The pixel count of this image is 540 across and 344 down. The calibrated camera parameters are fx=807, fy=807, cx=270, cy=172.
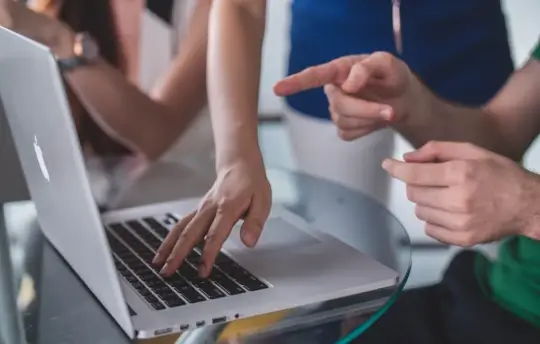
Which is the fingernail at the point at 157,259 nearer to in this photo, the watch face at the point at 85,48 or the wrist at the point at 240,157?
the wrist at the point at 240,157

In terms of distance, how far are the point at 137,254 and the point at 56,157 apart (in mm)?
238

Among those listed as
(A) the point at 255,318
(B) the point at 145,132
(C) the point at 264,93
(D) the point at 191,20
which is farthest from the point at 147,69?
(A) the point at 255,318

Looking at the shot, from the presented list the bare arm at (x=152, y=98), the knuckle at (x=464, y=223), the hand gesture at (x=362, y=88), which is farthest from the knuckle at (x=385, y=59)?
the bare arm at (x=152, y=98)

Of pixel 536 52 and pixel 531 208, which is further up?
pixel 536 52

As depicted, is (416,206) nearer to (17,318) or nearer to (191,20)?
(17,318)

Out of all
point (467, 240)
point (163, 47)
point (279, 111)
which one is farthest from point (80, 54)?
point (279, 111)

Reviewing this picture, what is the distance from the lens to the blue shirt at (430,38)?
1.32 metres

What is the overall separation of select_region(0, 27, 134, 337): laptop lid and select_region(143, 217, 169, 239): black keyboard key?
13 cm

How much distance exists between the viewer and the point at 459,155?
0.88 m

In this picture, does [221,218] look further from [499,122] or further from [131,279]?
[499,122]

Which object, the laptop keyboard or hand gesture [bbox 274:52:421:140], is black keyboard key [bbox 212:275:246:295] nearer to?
the laptop keyboard

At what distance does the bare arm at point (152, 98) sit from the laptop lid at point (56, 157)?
42 centimetres

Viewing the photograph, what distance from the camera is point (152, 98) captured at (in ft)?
4.55

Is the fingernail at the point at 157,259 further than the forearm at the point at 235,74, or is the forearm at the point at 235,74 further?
the forearm at the point at 235,74
